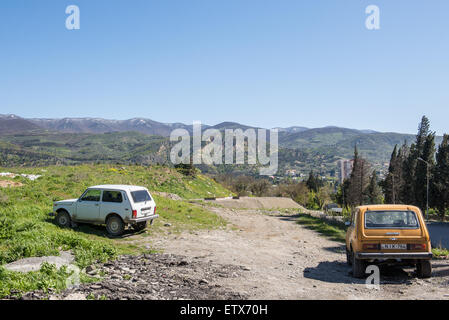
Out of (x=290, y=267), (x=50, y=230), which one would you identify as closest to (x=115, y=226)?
(x=50, y=230)

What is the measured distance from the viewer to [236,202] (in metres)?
35.2

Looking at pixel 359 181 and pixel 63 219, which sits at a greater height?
pixel 63 219

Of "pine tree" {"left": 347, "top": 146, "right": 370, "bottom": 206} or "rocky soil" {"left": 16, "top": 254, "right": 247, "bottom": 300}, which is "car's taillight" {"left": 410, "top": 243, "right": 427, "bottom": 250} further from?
"pine tree" {"left": 347, "top": 146, "right": 370, "bottom": 206}

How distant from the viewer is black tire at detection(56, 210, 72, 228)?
13852mm

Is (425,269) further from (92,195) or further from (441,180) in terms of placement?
(441,180)

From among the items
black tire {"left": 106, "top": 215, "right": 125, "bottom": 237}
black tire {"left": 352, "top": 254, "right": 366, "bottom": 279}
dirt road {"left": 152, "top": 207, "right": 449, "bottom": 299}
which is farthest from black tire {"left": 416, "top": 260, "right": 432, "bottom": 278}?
black tire {"left": 106, "top": 215, "right": 125, "bottom": 237}

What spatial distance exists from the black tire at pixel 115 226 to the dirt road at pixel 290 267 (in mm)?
1410

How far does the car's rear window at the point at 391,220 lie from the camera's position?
8.67 metres

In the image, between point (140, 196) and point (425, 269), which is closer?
point (425, 269)

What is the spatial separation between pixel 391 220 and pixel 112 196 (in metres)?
9.90

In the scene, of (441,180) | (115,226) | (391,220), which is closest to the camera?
(391,220)

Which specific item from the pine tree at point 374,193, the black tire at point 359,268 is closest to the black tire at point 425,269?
the black tire at point 359,268

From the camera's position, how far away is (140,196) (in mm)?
14219
